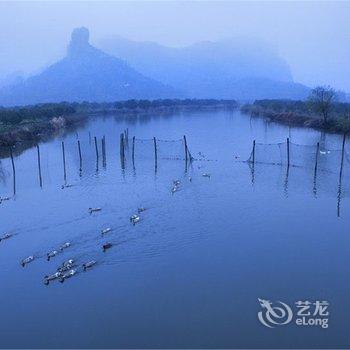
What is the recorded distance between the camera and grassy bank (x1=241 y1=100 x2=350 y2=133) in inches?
1992

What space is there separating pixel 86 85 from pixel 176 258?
521ft

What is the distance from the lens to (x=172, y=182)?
96.0ft

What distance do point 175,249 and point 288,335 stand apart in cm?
678

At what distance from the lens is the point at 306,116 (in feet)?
200

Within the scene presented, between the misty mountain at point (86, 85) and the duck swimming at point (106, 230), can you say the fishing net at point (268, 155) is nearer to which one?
the duck swimming at point (106, 230)

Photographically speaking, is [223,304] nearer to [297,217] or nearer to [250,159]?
[297,217]

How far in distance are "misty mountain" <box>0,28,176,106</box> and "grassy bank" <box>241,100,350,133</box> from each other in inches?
3326

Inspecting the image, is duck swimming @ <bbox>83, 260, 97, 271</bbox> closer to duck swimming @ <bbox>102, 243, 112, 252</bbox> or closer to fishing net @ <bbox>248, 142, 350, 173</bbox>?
duck swimming @ <bbox>102, 243, 112, 252</bbox>

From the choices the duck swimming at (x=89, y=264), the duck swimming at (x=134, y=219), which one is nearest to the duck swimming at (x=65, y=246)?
the duck swimming at (x=89, y=264)

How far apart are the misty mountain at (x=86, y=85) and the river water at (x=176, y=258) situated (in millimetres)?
130767

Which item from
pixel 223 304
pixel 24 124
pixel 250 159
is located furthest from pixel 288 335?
pixel 24 124

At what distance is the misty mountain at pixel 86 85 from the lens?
6211 inches

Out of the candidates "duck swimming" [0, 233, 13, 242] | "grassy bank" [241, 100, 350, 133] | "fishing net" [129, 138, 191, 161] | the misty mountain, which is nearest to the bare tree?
"grassy bank" [241, 100, 350, 133]

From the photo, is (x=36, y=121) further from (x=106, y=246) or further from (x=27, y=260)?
(x=27, y=260)
